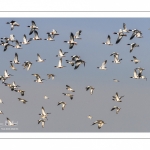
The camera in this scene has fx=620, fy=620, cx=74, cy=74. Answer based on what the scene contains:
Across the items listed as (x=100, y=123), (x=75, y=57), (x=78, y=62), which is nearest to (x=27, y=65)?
(x=75, y=57)

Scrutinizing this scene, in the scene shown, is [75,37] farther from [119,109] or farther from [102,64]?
[119,109]

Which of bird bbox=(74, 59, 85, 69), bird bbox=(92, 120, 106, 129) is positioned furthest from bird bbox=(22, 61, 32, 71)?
bird bbox=(92, 120, 106, 129)

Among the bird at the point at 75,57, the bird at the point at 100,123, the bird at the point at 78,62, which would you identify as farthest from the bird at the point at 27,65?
the bird at the point at 100,123

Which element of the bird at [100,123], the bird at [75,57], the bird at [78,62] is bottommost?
the bird at [100,123]

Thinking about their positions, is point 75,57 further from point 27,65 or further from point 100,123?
point 100,123

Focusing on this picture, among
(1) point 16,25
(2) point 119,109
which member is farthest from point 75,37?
(2) point 119,109

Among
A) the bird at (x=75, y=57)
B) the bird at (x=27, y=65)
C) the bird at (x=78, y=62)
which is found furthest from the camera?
the bird at (x=27, y=65)

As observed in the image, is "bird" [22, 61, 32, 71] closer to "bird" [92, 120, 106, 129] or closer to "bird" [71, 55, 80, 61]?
"bird" [71, 55, 80, 61]

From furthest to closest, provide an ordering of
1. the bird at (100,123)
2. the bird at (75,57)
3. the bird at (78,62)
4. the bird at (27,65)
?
the bird at (100,123) < the bird at (27,65) < the bird at (75,57) < the bird at (78,62)

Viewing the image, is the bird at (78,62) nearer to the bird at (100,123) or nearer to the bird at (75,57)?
the bird at (75,57)

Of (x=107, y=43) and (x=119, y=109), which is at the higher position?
(x=107, y=43)

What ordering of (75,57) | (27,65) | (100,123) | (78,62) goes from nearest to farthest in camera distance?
(78,62) < (75,57) < (27,65) < (100,123)
